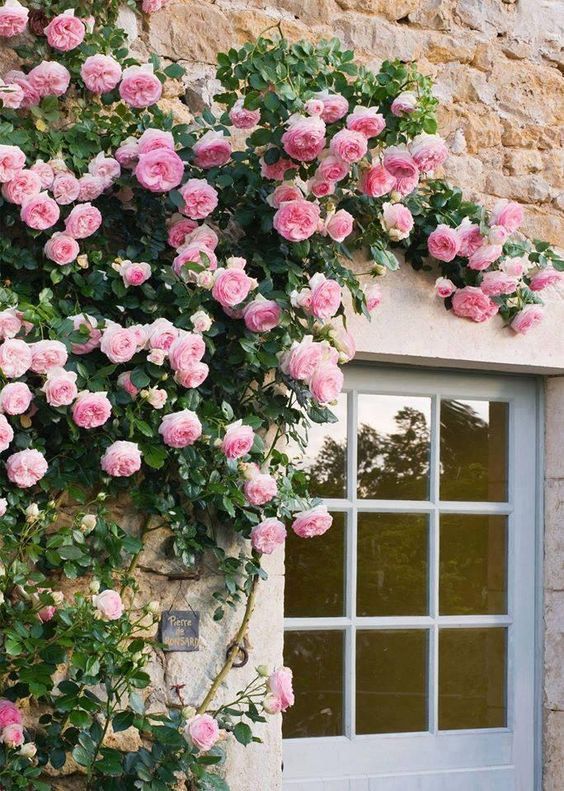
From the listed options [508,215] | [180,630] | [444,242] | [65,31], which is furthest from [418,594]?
[65,31]

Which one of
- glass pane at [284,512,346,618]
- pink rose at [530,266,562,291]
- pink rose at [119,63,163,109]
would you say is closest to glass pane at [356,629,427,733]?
glass pane at [284,512,346,618]

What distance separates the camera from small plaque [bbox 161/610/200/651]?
3.37m

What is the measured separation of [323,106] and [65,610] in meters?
1.57

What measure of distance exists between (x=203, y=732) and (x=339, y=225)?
150 cm

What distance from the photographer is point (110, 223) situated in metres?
3.43

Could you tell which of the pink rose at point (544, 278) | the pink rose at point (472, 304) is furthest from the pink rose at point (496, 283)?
the pink rose at point (544, 278)

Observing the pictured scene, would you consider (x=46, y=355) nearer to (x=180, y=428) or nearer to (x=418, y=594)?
(x=180, y=428)

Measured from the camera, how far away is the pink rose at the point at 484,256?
12.3 feet

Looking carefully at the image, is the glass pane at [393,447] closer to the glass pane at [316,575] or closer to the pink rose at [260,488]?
the glass pane at [316,575]

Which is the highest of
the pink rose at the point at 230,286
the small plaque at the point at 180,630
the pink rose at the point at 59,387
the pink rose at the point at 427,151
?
the pink rose at the point at 427,151

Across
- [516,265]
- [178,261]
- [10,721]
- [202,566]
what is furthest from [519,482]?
[10,721]

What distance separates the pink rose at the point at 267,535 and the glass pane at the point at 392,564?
70 cm

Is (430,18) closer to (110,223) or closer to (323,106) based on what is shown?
(323,106)

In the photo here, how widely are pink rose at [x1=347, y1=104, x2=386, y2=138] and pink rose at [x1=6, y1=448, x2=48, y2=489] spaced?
1.28 metres
